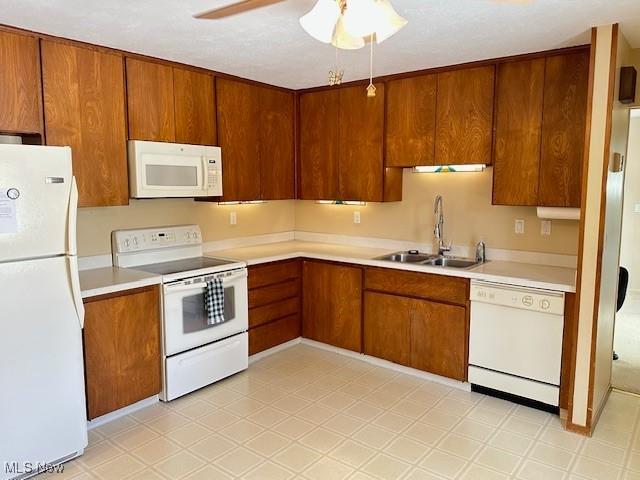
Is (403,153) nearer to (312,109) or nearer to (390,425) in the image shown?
(312,109)

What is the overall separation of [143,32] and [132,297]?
5.18 feet

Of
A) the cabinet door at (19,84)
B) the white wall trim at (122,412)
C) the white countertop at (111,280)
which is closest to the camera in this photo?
the cabinet door at (19,84)

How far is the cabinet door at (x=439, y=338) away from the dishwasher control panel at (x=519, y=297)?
0.19 meters

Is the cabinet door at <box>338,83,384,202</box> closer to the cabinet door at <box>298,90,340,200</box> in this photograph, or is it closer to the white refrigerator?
the cabinet door at <box>298,90,340,200</box>

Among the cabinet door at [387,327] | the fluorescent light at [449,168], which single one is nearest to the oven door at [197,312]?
the cabinet door at [387,327]

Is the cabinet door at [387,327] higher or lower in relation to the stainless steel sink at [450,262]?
lower

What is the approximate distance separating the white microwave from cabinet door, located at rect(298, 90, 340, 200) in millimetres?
1013

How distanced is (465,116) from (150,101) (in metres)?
2.27

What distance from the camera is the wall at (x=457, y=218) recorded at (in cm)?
352

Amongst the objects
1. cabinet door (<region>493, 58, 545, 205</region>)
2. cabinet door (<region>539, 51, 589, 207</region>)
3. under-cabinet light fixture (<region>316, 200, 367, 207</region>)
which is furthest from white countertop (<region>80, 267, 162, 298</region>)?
cabinet door (<region>539, 51, 589, 207</region>)

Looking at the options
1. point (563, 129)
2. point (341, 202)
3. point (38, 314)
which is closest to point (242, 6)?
point (38, 314)

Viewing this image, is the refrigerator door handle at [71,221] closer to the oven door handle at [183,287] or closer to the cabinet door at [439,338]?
the oven door handle at [183,287]

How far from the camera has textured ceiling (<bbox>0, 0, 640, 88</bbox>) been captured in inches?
91.2

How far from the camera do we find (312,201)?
192 inches
